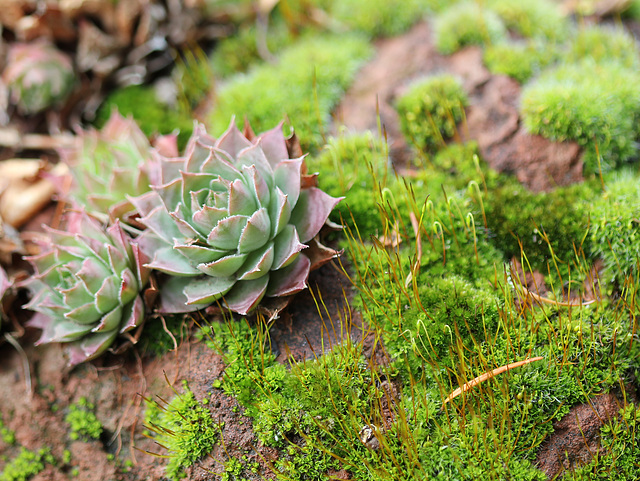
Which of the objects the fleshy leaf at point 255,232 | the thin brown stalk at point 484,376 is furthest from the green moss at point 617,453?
the fleshy leaf at point 255,232

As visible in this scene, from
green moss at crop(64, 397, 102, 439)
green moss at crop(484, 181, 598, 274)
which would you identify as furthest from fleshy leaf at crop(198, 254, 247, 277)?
green moss at crop(484, 181, 598, 274)

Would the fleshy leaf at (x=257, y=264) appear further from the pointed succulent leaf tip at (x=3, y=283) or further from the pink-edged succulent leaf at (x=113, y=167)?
the pointed succulent leaf tip at (x=3, y=283)

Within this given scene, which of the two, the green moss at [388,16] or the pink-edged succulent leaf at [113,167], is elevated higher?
the green moss at [388,16]

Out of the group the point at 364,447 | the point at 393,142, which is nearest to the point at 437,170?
the point at 393,142

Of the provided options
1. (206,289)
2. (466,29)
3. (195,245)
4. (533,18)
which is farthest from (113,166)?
(533,18)

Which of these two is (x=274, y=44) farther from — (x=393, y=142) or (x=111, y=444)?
(x=111, y=444)
